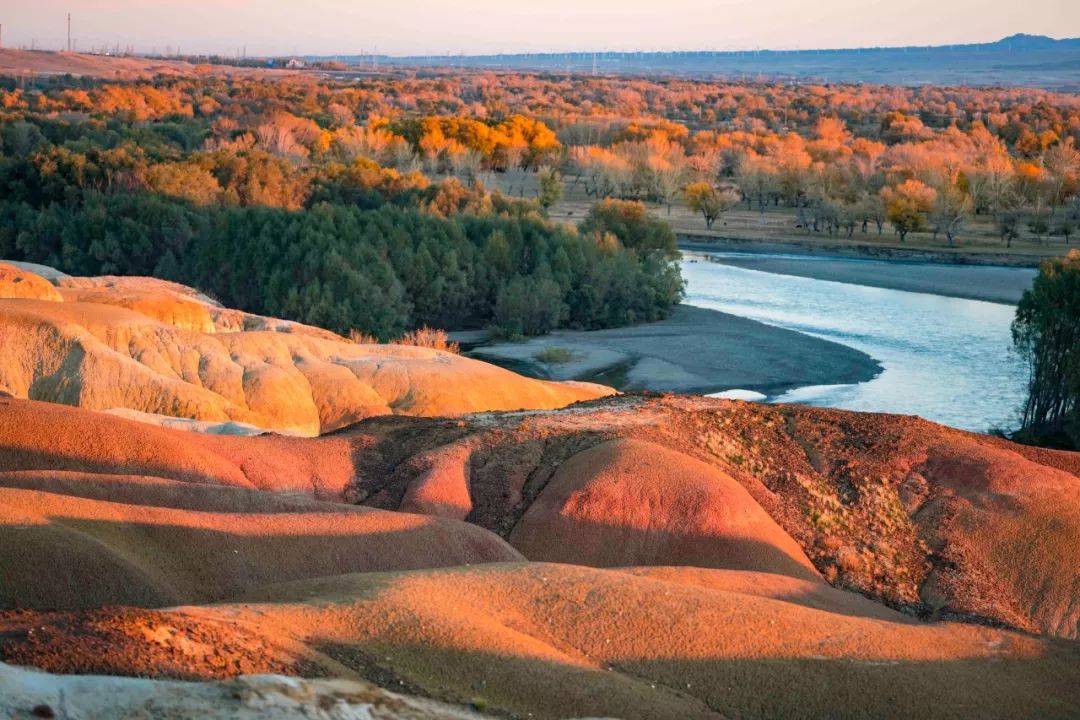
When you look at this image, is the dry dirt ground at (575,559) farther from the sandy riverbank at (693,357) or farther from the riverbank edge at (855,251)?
the riverbank edge at (855,251)

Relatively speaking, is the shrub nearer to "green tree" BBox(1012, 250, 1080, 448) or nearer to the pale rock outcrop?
"green tree" BBox(1012, 250, 1080, 448)

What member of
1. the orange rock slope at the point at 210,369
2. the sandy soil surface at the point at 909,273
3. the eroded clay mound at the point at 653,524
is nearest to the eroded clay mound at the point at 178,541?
the eroded clay mound at the point at 653,524

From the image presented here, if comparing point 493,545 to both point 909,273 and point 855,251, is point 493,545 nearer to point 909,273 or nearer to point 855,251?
point 909,273

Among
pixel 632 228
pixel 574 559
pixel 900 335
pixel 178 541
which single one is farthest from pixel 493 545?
pixel 632 228

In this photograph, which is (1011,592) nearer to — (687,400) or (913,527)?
(913,527)

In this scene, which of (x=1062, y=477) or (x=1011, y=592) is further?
(x=1062, y=477)

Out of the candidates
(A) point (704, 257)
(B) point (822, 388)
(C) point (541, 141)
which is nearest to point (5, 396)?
(B) point (822, 388)
